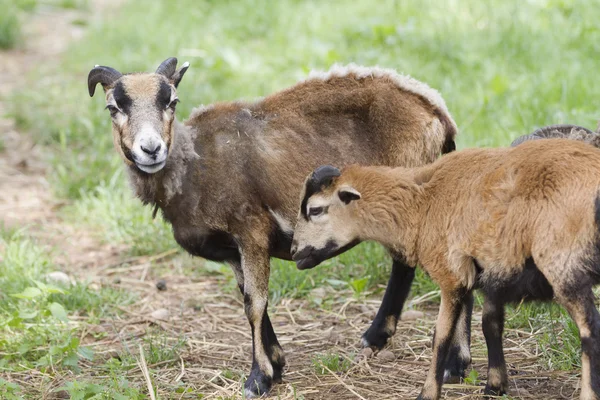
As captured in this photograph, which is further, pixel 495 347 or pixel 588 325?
pixel 495 347

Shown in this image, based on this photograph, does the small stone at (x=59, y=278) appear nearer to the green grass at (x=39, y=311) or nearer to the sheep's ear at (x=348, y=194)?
the green grass at (x=39, y=311)

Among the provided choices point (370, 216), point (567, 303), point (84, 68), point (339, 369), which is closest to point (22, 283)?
point (339, 369)

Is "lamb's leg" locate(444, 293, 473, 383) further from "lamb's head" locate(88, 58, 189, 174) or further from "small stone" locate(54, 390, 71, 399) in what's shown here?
"small stone" locate(54, 390, 71, 399)

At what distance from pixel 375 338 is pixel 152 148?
1.99 meters

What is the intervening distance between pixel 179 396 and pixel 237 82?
5734mm

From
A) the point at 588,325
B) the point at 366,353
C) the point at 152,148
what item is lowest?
the point at 366,353

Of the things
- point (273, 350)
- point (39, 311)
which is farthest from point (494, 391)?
point (39, 311)

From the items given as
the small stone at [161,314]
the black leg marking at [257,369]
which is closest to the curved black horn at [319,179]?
the black leg marking at [257,369]

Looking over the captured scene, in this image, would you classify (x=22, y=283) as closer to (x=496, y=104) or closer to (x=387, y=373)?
(x=387, y=373)

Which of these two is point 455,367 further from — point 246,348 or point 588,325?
point 246,348

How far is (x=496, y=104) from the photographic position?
28.9 ft

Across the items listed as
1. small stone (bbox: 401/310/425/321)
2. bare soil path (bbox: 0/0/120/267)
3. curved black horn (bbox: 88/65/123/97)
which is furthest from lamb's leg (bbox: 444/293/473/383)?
bare soil path (bbox: 0/0/120/267)

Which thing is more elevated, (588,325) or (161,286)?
(588,325)

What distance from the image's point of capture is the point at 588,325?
4305 mm
